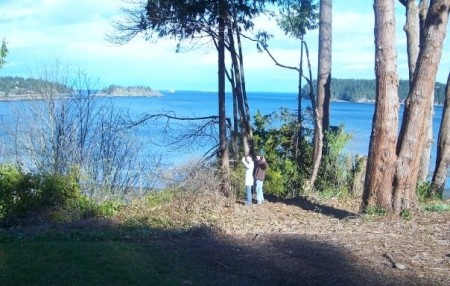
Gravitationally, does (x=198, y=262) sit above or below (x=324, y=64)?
below

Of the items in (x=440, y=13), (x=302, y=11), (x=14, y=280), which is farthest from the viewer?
(x=302, y=11)

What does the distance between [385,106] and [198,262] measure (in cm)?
598

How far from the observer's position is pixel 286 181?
842 inches

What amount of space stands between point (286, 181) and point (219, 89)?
3.94 metres

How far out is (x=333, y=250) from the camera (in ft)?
31.6

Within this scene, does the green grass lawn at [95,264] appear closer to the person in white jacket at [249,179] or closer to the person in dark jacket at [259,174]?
the person in white jacket at [249,179]

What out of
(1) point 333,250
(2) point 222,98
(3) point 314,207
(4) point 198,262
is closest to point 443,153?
(3) point 314,207

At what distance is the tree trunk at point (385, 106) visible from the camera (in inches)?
502

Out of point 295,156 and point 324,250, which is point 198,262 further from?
point 295,156

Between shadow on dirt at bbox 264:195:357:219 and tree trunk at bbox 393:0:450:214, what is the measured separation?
48.8 inches

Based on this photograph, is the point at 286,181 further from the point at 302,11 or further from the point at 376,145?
the point at 376,145

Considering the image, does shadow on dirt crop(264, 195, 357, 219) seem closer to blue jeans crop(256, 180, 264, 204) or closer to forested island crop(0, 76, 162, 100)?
blue jeans crop(256, 180, 264, 204)

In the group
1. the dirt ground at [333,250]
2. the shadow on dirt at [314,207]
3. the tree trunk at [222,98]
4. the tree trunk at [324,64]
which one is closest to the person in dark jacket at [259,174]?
the shadow on dirt at [314,207]

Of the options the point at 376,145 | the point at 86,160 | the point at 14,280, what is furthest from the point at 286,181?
the point at 14,280
